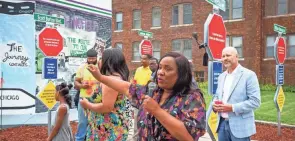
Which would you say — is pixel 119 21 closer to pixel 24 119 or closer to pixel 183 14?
pixel 183 14

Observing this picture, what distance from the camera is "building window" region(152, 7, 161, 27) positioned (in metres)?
29.4

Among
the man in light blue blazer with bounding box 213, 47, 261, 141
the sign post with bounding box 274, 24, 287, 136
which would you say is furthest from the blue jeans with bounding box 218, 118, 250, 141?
the sign post with bounding box 274, 24, 287, 136

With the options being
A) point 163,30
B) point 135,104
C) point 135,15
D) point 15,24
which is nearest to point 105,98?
point 135,104

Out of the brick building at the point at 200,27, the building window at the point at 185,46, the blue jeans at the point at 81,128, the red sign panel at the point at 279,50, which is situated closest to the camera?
the blue jeans at the point at 81,128

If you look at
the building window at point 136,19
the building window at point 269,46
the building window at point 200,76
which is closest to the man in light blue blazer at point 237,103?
the building window at point 269,46

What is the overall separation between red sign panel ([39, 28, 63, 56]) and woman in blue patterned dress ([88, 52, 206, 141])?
4.40 m

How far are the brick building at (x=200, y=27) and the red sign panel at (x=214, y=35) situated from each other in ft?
62.2

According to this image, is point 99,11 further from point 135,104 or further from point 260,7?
point 260,7

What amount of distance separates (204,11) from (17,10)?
20129mm

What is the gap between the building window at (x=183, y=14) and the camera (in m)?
27.9

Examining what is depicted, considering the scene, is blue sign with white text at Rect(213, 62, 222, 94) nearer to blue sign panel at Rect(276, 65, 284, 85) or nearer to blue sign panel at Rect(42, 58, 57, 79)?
blue sign panel at Rect(42, 58, 57, 79)

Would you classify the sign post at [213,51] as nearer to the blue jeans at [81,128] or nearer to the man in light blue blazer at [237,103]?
the man in light blue blazer at [237,103]

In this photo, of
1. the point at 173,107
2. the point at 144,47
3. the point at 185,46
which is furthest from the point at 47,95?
the point at 185,46

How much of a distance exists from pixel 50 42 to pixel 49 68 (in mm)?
496
